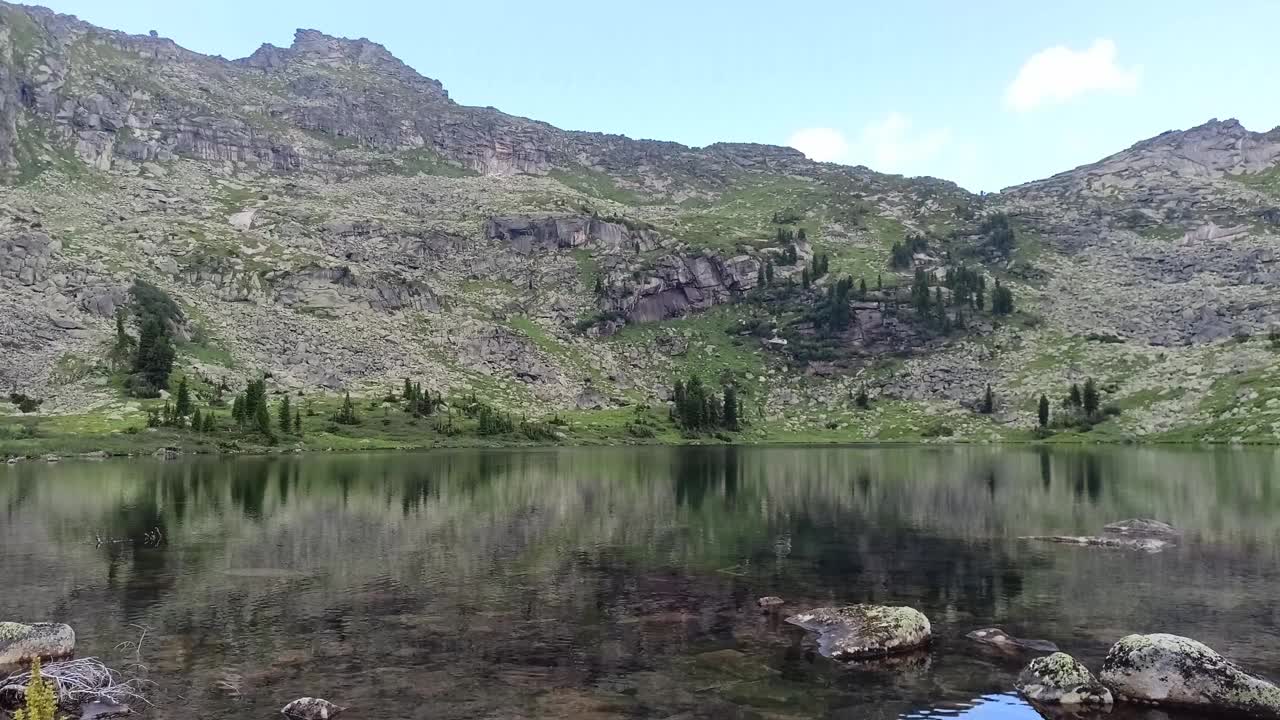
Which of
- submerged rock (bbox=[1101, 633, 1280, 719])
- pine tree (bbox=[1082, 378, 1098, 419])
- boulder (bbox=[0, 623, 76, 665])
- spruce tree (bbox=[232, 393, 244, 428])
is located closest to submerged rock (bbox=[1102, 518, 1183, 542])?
submerged rock (bbox=[1101, 633, 1280, 719])

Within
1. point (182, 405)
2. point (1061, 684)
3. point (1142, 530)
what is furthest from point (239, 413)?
point (1061, 684)

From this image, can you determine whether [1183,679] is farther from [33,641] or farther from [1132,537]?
[33,641]

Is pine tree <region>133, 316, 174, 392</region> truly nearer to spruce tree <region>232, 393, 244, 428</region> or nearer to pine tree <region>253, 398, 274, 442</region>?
spruce tree <region>232, 393, 244, 428</region>

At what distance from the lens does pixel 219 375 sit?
655 ft

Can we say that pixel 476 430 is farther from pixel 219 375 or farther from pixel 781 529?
pixel 781 529

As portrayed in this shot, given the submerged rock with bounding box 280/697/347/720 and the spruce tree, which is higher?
the spruce tree

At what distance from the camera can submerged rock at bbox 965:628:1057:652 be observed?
27984mm

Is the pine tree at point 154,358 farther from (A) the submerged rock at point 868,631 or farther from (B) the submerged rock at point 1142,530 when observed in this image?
(A) the submerged rock at point 868,631

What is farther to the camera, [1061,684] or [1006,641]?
[1006,641]

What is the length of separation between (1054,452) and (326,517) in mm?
134131

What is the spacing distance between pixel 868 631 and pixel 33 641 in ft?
90.6

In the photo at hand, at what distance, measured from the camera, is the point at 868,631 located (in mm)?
28656

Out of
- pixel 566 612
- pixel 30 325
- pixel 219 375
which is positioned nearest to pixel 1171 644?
pixel 566 612

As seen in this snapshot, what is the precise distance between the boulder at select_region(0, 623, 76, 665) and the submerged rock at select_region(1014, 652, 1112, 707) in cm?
2996
